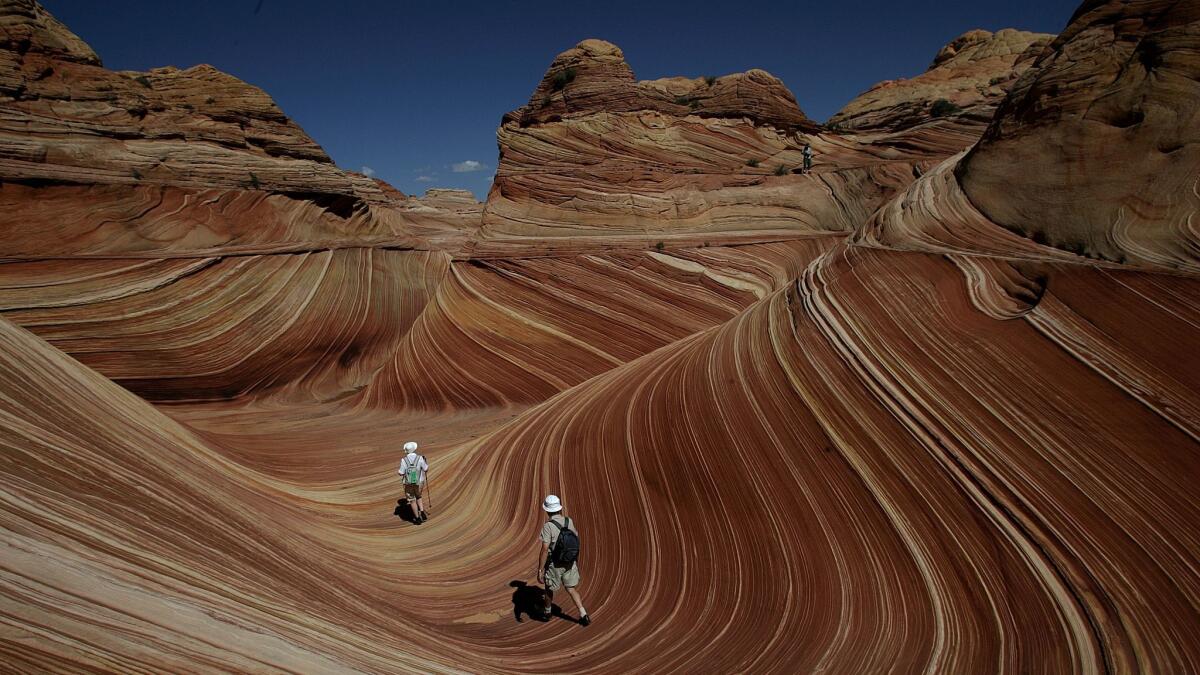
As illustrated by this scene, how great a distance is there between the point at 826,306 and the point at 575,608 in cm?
384

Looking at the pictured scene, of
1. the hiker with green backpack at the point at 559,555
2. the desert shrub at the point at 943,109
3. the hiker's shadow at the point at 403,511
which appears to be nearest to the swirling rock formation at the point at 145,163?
the hiker's shadow at the point at 403,511

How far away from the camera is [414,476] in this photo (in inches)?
244

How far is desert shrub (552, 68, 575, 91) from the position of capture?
552 inches

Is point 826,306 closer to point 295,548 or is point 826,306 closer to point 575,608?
point 575,608

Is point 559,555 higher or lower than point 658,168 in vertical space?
lower

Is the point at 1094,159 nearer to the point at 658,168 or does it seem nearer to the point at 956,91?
the point at 658,168

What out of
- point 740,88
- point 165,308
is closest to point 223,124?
point 165,308

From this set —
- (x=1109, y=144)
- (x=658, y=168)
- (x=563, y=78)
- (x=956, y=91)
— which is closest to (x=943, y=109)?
(x=956, y=91)

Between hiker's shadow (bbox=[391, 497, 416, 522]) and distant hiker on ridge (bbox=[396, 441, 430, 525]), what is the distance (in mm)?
156

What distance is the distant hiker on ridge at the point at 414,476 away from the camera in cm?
620

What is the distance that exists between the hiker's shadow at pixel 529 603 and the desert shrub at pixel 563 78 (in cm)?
1256

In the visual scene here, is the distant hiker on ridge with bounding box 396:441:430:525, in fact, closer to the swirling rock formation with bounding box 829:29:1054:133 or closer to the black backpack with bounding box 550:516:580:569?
the black backpack with bounding box 550:516:580:569

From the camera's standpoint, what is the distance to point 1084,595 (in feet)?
10.1

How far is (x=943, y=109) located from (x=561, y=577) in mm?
16465
